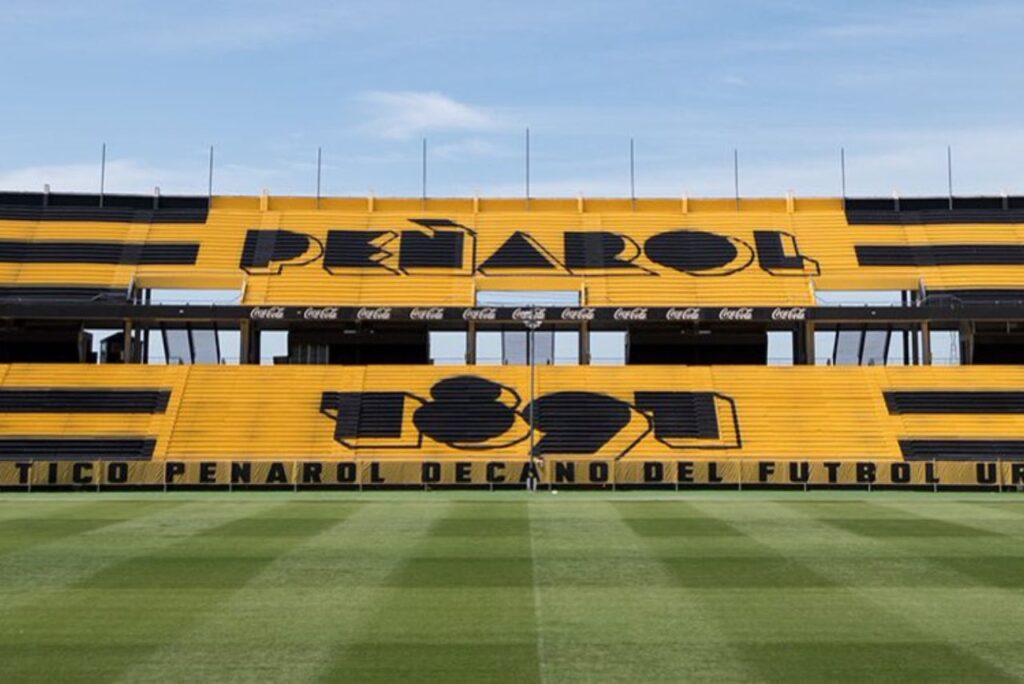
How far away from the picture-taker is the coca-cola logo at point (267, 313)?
182 ft

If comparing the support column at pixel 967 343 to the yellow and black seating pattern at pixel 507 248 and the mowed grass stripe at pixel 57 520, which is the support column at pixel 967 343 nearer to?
the yellow and black seating pattern at pixel 507 248

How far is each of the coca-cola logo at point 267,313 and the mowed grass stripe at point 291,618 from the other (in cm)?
3109

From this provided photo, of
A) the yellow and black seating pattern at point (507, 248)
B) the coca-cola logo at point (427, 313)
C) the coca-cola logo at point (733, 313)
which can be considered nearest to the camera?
the coca-cola logo at point (427, 313)

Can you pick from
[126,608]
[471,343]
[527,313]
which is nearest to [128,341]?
[471,343]

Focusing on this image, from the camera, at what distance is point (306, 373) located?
55.3m

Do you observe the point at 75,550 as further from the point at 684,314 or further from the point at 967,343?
the point at 967,343

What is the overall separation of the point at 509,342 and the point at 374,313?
7.55 m

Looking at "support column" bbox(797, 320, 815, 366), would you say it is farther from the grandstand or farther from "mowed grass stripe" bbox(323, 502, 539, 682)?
"mowed grass stripe" bbox(323, 502, 539, 682)

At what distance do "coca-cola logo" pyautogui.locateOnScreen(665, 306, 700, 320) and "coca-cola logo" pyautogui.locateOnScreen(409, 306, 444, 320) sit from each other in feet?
34.5

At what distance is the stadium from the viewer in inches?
603

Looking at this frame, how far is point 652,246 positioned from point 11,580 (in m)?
47.9

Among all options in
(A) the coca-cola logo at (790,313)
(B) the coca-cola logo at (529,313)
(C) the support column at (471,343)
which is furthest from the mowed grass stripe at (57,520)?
(A) the coca-cola logo at (790,313)

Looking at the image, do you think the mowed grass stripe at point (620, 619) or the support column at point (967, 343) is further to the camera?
the support column at point (967, 343)

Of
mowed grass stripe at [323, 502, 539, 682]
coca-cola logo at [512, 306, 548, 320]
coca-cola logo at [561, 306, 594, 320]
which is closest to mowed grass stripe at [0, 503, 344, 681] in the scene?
mowed grass stripe at [323, 502, 539, 682]
